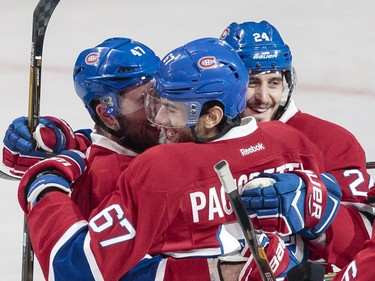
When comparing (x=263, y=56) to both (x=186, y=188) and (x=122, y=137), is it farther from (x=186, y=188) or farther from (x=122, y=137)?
(x=186, y=188)

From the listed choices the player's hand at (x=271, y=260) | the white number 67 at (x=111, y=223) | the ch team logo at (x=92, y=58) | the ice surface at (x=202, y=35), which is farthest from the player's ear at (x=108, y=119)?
the ice surface at (x=202, y=35)

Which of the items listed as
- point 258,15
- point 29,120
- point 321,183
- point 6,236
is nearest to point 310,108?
point 258,15

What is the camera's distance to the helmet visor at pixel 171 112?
2.84 m

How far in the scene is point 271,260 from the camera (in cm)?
275

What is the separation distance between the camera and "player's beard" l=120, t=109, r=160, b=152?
320cm

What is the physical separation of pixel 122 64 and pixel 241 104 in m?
0.47

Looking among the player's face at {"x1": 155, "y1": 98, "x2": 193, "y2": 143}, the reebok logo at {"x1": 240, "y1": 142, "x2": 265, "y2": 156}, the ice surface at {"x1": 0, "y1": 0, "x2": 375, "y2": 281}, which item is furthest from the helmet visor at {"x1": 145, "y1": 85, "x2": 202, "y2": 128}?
the ice surface at {"x1": 0, "y1": 0, "x2": 375, "y2": 281}

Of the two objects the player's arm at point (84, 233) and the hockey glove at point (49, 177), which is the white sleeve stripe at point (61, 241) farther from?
the hockey glove at point (49, 177)

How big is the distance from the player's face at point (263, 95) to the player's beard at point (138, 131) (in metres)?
0.39

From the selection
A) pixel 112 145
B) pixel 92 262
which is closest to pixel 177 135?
pixel 112 145

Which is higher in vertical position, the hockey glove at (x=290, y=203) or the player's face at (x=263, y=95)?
the player's face at (x=263, y=95)

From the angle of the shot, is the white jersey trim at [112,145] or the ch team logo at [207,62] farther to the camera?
the white jersey trim at [112,145]

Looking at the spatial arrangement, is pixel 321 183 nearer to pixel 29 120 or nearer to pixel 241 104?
pixel 241 104

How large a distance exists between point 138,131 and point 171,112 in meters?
0.34
